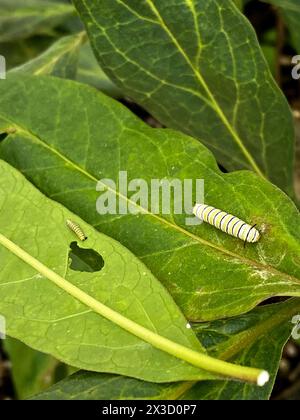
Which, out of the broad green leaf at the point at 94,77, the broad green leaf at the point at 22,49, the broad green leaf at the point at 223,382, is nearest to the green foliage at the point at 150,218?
the broad green leaf at the point at 223,382

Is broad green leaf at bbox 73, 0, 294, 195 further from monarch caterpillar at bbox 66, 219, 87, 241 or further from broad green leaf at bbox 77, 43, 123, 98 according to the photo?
broad green leaf at bbox 77, 43, 123, 98

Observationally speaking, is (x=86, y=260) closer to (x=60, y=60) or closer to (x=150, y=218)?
(x=150, y=218)

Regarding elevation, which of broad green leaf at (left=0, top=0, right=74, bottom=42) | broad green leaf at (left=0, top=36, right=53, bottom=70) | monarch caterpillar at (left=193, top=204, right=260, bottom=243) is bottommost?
monarch caterpillar at (left=193, top=204, right=260, bottom=243)

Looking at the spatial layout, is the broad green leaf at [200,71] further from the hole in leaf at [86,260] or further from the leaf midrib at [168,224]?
the hole in leaf at [86,260]

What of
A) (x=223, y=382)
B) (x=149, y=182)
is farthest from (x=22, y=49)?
(x=223, y=382)

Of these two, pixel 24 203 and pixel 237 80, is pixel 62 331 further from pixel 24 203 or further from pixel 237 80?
pixel 237 80

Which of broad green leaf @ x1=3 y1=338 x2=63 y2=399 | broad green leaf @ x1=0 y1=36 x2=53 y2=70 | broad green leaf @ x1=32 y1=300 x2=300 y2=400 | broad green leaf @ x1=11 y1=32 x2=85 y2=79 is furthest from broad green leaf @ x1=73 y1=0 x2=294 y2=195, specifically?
broad green leaf @ x1=3 y1=338 x2=63 y2=399
